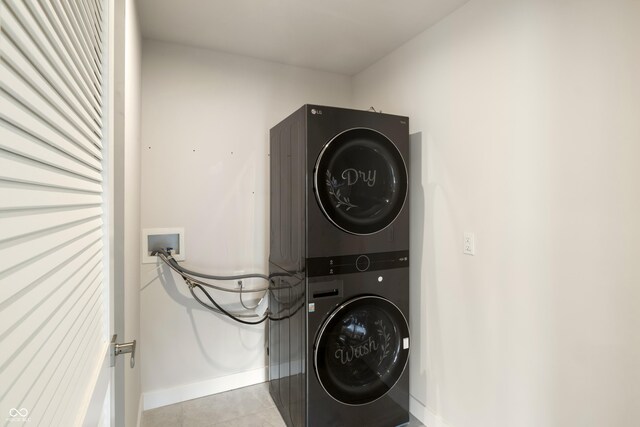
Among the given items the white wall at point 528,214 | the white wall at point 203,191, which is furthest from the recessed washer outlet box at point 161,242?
the white wall at point 528,214

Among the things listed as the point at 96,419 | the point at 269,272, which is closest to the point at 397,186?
the point at 269,272

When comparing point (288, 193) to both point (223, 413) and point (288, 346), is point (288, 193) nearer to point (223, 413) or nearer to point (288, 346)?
point (288, 346)

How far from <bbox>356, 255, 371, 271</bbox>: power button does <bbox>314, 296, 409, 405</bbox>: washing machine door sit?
0.16 m

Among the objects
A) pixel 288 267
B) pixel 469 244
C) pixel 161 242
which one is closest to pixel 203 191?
pixel 161 242

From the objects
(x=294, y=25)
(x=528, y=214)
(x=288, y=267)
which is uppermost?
(x=294, y=25)

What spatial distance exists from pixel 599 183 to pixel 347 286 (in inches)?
46.7

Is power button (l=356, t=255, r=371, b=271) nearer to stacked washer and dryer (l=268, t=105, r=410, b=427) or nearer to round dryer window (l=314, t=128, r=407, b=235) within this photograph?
stacked washer and dryer (l=268, t=105, r=410, b=427)

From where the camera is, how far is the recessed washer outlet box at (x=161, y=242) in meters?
2.08

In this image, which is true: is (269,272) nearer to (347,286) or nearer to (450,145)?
(347,286)

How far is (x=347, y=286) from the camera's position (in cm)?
176

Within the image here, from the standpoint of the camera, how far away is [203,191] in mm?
2242

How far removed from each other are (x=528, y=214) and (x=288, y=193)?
48.7 inches

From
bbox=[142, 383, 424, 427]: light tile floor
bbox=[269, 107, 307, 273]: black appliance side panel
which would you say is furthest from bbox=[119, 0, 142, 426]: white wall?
bbox=[269, 107, 307, 273]: black appliance side panel

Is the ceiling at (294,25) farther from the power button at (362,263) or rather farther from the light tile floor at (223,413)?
the light tile floor at (223,413)
